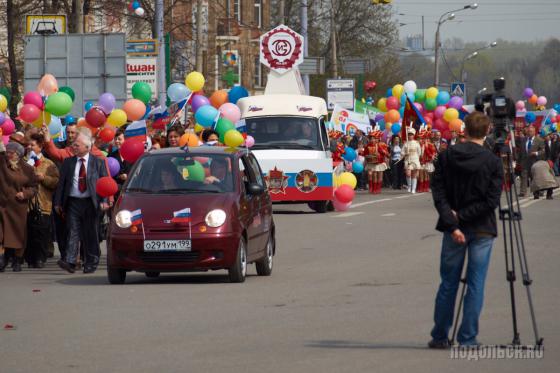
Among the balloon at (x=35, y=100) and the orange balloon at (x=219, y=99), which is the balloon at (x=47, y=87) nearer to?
the balloon at (x=35, y=100)

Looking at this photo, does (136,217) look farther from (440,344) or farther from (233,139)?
(233,139)

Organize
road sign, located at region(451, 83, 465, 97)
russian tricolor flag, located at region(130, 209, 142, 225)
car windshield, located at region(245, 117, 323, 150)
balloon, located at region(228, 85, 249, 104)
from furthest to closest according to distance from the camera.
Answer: road sign, located at region(451, 83, 465, 97), car windshield, located at region(245, 117, 323, 150), balloon, located at region(228, 85, 249, 104), russian tricolor flag, located at region(130, 209, 142, 225)

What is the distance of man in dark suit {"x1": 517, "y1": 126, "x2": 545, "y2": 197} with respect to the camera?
120 ft

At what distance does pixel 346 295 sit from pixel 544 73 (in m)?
105

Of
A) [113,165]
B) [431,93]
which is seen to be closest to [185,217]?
[113,165]

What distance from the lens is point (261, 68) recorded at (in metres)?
86.8

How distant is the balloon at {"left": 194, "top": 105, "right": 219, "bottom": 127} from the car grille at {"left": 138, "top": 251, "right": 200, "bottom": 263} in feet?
27.9

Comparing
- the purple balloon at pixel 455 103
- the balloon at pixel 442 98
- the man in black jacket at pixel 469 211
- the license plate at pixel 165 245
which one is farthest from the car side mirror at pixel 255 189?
the purple balloon at pixel 455 103

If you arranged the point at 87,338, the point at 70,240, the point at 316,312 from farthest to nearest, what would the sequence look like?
the point at 70,240
the point at 316,312
the point at 87,338

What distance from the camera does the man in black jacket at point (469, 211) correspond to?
970 cm

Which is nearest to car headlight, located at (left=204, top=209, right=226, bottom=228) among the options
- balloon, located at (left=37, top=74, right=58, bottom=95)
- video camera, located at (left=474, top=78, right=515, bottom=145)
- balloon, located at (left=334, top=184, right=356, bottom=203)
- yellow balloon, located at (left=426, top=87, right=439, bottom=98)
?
video camera, located at (left=474, top=78, right=515, bottom=145)

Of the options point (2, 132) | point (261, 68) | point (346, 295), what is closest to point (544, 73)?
point (261, 68)

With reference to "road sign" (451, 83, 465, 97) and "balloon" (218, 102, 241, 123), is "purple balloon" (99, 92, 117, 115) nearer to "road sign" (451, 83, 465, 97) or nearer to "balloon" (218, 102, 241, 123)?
"balloon" (218, 102, 241, 123)

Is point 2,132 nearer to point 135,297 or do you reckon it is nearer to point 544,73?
point 135,297
